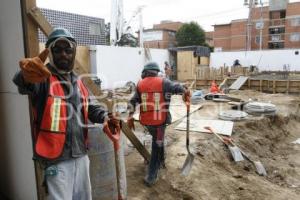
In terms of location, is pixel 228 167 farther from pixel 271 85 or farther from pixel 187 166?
pixel 271 85

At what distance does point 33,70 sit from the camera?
199 cm

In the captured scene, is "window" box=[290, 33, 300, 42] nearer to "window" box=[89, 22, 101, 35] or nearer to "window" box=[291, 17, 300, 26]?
"window" box=[291, 17, 300, 26]

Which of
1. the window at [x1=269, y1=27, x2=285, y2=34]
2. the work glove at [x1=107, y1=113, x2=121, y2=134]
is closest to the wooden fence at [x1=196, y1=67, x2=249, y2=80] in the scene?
the work glove at [x1=107, y1=113, x2=121, y2=134]

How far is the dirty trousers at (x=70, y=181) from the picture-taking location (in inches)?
90.6

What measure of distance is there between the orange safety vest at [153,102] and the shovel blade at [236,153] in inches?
99.5

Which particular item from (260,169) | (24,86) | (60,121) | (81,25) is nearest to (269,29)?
(81,25)

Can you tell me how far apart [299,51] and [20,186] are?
27.2 metres

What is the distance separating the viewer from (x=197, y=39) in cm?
4503

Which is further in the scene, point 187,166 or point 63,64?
point 187,166

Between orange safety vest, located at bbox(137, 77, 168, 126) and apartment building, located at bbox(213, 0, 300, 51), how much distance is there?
1592 inches

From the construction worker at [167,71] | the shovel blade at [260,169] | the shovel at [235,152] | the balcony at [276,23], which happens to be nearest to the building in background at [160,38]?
the balcony at [276,23]

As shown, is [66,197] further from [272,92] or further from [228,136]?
[272,92]

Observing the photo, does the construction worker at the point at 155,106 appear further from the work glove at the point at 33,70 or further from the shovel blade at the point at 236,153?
the work glove at the point at 33,70

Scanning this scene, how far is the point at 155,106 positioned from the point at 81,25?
1531 cm
